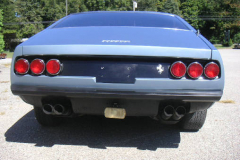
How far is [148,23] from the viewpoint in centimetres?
316

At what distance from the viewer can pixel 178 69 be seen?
232 centimetres

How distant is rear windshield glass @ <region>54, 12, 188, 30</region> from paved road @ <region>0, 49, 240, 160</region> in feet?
4.49

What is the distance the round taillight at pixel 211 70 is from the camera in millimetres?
2350

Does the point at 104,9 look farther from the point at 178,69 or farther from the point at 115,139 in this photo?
the point at 178,69

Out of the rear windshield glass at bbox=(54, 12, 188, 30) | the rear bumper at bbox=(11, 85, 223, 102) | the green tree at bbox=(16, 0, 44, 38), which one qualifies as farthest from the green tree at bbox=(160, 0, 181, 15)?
the rear bumper at bbox=(11, 85, 223, 102)

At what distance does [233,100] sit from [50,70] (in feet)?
13.7

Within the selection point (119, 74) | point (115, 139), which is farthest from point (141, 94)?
point (115, 139)

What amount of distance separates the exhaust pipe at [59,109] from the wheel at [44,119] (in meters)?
0.66

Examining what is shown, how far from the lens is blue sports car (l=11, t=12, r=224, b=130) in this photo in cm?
231

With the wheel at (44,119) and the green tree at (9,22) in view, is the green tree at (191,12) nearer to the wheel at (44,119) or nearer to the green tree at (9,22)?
the green tree at (9,22)

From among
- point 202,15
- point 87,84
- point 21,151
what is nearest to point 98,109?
point 87,84

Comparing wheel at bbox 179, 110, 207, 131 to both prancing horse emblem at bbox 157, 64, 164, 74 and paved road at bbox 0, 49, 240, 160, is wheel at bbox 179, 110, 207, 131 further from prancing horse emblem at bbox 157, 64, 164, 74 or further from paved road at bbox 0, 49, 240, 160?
prancing horse emblem at bbox 157, 64, 164, 74

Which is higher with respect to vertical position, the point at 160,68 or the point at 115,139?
the point at 160,68

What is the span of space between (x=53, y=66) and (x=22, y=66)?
12.6 inches
